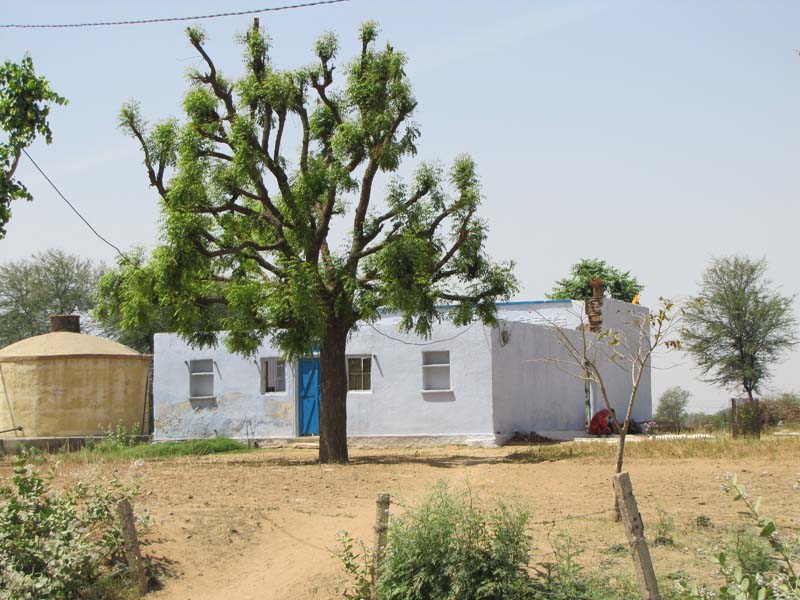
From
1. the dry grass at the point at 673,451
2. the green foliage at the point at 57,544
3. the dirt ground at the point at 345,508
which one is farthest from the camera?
the dry grass at the point at 673,451

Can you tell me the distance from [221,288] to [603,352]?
14.3 meters

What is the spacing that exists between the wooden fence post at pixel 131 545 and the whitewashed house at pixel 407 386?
14.5 meters

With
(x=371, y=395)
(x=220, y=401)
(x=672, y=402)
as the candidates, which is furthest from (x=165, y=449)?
(x=672, y=402)

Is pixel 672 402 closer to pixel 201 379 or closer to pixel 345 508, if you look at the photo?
pixel 201 379

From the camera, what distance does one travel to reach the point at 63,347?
30234 mm

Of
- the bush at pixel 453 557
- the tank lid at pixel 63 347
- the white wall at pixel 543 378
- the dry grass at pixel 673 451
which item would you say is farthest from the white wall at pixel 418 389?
the bush at pixel 453 557

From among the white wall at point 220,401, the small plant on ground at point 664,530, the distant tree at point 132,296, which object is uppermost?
the distant tree at point 132,296

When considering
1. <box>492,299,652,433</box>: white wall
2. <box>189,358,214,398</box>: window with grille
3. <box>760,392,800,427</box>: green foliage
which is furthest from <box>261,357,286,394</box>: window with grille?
<box>760,392,800,427</box>: green foliage

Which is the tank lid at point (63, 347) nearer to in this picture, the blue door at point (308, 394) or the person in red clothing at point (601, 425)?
the blue door at point (308, 394)

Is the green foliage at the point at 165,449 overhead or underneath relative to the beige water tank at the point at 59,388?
underneath

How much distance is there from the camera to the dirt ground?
9992 mm

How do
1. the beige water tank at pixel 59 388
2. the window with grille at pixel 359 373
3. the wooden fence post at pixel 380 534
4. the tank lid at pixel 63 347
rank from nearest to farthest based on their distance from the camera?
the wooden fence post at pixel 380 534, the window with grille at pixel 359 373, the beige water tank at pixel 59 388, the tank lid at pixel 63 347

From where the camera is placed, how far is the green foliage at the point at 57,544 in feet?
31.1

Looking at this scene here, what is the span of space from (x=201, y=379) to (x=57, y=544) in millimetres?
19464
